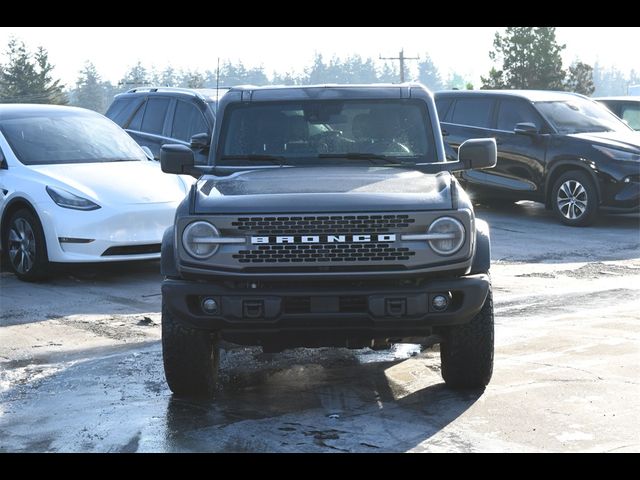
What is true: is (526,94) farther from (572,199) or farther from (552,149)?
(572,199)

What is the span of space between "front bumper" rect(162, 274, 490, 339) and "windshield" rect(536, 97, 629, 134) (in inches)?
405

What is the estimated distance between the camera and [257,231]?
630cm

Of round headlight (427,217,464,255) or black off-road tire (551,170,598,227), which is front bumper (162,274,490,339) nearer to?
round headlight (427,217,464,255)

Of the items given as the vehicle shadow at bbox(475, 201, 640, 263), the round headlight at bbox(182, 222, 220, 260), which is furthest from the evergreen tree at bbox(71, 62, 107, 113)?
the round headlight at bbox(182, 222, 220, 260)

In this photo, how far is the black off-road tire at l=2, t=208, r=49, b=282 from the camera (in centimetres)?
1087

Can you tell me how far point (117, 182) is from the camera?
11.2 meters

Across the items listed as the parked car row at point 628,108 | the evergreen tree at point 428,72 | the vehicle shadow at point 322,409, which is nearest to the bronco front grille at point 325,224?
the vehicle shadow at point 322,409

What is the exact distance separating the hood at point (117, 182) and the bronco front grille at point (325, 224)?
489 centimetres

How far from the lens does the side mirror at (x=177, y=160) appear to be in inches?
298

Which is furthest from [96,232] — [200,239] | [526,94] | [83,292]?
[526,94]
